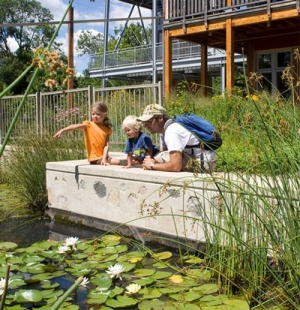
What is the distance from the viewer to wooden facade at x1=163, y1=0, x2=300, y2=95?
487 inches

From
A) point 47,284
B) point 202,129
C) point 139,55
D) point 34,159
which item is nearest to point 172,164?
point 202,129

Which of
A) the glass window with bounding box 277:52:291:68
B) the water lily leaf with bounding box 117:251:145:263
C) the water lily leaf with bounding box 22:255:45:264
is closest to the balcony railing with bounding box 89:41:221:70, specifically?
the glass window with bounding box 277:52:291:68

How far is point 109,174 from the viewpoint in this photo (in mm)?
5000

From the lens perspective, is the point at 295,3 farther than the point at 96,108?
Yes

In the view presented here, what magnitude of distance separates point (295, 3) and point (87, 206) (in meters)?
8.73

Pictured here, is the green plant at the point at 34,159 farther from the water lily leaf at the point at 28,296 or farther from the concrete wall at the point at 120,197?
the water lily leaf at the point at 28,296

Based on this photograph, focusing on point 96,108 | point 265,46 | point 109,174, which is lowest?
point 109,174

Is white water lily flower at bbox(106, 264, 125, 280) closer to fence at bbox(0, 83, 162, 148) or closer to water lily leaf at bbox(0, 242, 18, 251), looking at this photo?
water lily leaf at bbox(0, 242, 18, 251)

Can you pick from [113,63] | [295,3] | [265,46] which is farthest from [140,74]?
[295,3]

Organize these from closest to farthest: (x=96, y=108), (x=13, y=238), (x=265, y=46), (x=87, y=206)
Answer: (x=13, y=238), (x=87, y=206), (x=96, y=108), (x=265, y=46)

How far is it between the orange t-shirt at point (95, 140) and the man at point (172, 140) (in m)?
1.14

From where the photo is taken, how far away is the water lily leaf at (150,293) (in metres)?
2.92

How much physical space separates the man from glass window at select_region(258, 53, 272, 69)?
492 inches

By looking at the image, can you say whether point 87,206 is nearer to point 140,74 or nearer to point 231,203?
point 231,203
